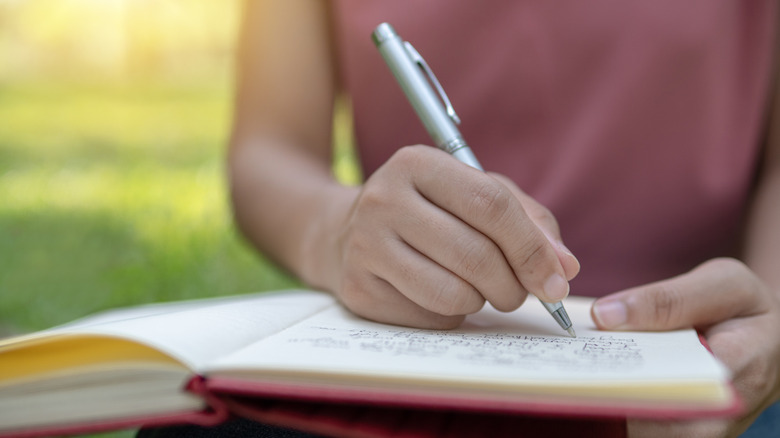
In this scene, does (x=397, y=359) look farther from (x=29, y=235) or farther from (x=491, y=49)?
(x=29, y=235)

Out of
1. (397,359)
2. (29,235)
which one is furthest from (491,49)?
(29,235)

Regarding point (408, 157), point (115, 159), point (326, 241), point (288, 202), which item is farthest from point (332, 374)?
point (115, 159)

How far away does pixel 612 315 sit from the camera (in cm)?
60

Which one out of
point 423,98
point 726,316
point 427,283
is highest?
point 423,98

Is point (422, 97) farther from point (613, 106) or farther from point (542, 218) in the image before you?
point (613, 106)

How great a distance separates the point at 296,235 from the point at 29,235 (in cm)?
198

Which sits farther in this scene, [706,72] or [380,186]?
[706,72]

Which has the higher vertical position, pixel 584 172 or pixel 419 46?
pixel 419 46

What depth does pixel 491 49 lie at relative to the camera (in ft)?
2.96

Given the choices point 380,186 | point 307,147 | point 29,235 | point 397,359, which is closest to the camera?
point 397,359

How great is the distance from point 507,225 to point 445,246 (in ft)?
0.17

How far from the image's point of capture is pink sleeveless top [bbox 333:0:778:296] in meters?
0.84

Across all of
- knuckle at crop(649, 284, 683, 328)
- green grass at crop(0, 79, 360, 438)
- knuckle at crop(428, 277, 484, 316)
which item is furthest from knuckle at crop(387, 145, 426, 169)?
green grass at crop(0, 79, 360, 438)

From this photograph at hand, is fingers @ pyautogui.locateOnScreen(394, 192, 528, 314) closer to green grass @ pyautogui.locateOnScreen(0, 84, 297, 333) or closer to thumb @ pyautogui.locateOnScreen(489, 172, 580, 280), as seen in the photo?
thumb @ pyautogui.locateOnScreen(489, 172, 580, 280)
